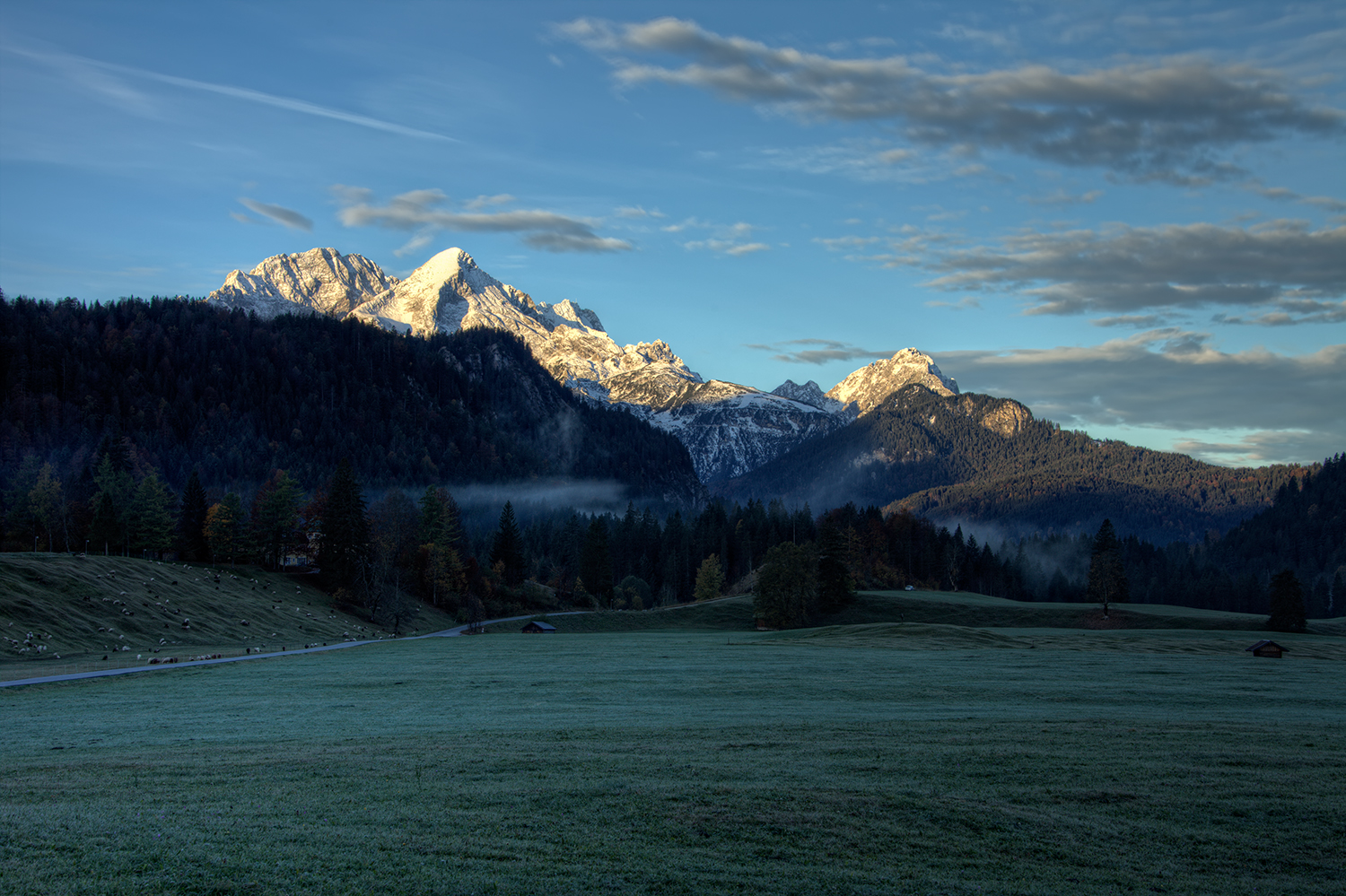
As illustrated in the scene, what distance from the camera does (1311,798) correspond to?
16750mm

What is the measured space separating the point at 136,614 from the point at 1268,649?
8888cm

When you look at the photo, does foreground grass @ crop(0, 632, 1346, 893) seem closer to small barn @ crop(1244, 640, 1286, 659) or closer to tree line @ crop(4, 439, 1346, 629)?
small barn @ crop(1244, 640, 1286, 659)

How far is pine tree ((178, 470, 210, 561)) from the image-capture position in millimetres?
113000

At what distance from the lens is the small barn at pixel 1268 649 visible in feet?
216

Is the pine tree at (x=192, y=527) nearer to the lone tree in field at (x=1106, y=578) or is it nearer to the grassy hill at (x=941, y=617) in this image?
the grassy hill at (x=941, y=617)

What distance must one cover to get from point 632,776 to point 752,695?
1865cm

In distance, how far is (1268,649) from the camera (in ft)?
218

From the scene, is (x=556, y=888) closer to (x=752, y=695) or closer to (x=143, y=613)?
(x=752, y=695)

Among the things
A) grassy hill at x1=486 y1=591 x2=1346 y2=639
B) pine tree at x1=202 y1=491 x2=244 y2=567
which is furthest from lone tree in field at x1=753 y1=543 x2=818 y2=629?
pine tree at x1=202 y1=491 x2=244 y2=567

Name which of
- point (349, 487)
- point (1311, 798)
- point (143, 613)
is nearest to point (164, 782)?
point (1311, 798)

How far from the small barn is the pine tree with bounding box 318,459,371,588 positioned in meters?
99.6

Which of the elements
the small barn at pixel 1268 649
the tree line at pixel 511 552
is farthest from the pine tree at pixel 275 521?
the small barn at pixel 1268 649

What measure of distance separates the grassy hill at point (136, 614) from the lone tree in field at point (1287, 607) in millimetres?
105211

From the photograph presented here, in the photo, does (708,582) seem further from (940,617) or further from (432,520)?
(432,520)
